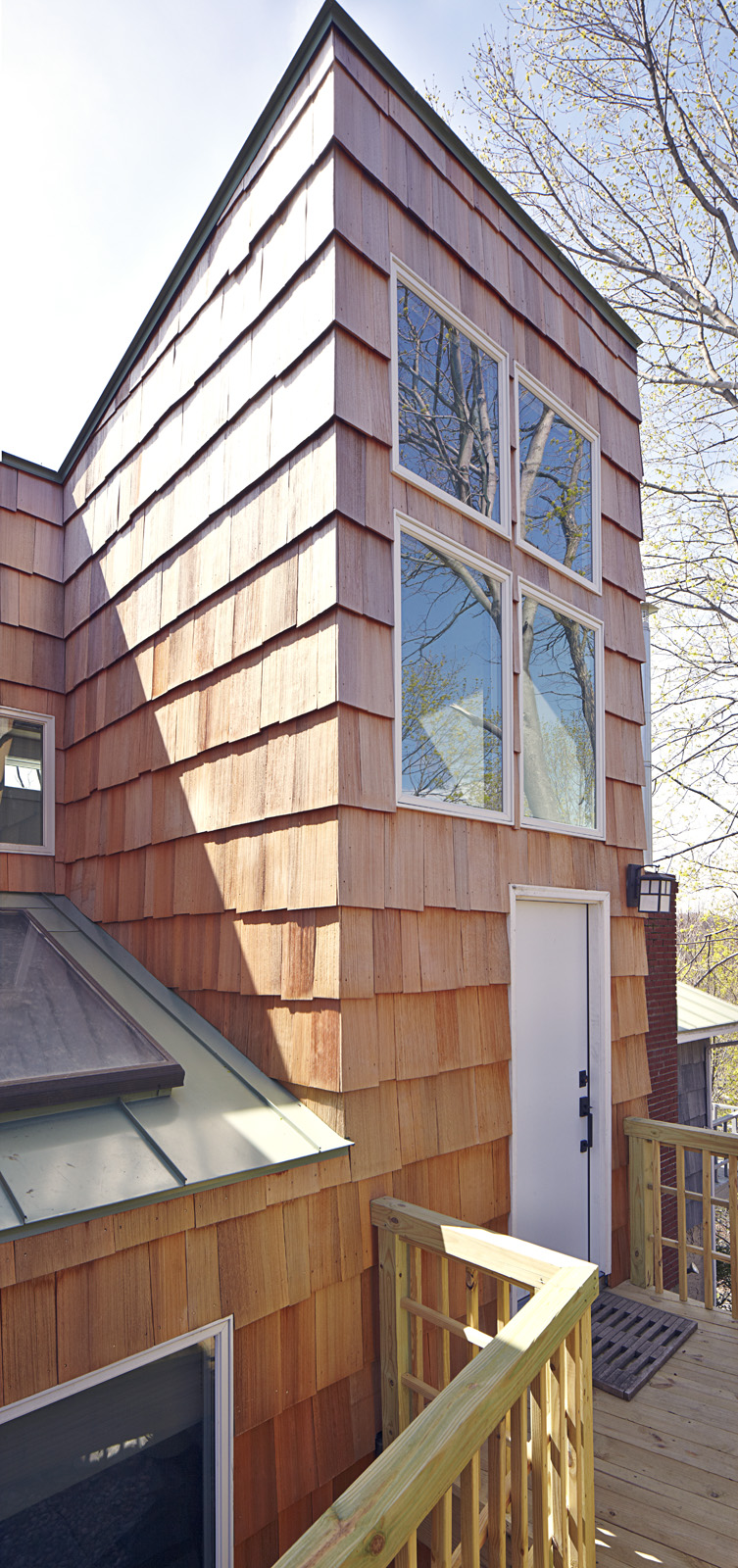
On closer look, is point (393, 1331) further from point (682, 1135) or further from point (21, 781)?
point (21, 781)

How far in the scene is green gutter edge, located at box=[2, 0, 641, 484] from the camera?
311 cm

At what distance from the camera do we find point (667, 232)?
29.5 feet

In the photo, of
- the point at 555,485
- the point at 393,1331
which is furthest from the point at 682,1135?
the point at 555,485

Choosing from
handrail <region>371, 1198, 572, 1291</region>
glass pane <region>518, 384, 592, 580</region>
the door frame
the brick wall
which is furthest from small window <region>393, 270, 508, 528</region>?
the brick wall

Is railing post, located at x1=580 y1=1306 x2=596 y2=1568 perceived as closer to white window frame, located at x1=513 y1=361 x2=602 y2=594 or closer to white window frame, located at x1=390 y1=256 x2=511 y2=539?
white window frame, located at x1=390 y1=256 x2=511 y2=539

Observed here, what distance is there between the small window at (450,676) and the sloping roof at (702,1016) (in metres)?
5.64

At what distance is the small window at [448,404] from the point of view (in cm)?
331

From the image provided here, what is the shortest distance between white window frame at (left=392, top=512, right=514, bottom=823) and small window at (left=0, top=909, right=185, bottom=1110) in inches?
49.0

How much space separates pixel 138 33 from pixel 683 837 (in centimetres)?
1102

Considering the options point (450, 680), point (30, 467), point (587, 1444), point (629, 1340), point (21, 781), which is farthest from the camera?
point (30, 467)

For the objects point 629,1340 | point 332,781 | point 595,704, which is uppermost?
point 595,704

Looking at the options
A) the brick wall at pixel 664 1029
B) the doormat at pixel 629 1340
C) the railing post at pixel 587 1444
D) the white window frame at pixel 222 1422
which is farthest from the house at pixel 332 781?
the brick wall at pixel 664 1029

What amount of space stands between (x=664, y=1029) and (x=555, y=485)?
4.66 metres

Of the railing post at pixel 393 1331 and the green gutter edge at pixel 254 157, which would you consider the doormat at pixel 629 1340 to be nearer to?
the railing post at pixel 393 1331
